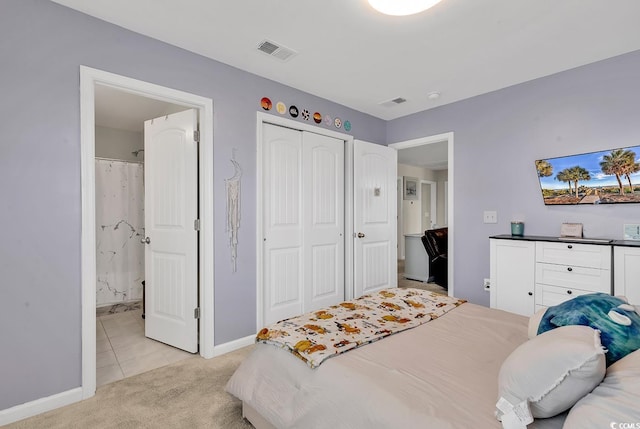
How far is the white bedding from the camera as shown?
104cm

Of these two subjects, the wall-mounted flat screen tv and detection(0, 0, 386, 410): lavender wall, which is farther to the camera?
the wall-mounted flat screen tv

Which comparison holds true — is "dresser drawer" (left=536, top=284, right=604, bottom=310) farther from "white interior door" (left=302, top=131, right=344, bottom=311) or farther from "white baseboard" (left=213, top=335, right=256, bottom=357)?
"white baseboard" (left=213, top=335, right=256, bottom=357)

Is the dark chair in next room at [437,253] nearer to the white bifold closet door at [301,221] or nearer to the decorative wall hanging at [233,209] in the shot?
the white bifold closet door at [301,221]

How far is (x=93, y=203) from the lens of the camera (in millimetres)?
2113

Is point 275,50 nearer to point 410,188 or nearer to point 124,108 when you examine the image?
point 124,108

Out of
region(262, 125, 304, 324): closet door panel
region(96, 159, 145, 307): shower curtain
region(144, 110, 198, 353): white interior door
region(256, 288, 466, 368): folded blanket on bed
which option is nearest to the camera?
region(256, 288, 466, 368): folded blanket on bed

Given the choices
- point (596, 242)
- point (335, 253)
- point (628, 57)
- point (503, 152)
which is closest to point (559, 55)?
point (628, 57)

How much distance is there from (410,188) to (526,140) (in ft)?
14.9

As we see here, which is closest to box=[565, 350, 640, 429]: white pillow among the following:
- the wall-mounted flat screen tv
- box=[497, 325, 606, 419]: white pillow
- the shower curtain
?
box=[497, 325, 606, 419]: white pillow

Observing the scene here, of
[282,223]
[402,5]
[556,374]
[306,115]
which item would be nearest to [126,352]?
[282,223]

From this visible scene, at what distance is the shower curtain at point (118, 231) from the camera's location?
13.3 ft

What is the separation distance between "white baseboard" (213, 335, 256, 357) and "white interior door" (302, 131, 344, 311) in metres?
0.72

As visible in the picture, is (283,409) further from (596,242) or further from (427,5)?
(596,242)

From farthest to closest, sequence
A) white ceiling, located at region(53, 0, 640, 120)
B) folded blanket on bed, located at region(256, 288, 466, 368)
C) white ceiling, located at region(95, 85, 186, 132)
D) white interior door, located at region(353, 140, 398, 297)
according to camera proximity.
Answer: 1. white interior door, located at region(353, 140, 398, 297)
2. white ceiling, located at region(95, 85, 186, 132)
3. white ceiling, located at region(53, 0, 640, 120)
4. folded blanket on bed, located at region(256, 288, 466, 368)
